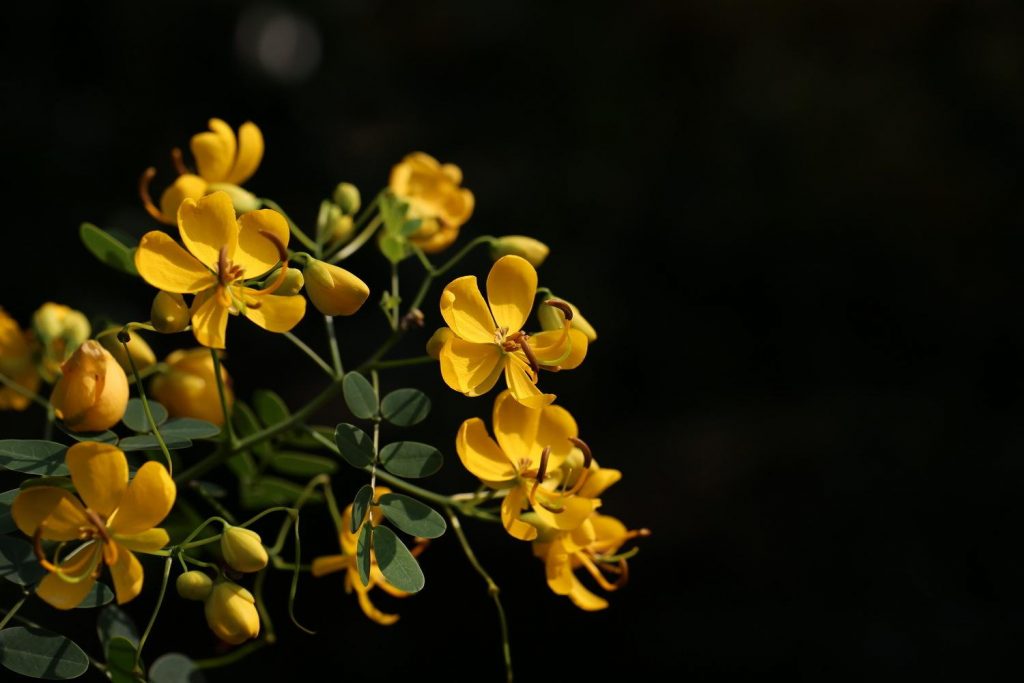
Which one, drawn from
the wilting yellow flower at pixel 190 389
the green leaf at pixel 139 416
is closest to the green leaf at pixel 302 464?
the wilting yellow flower at pixel 190 389

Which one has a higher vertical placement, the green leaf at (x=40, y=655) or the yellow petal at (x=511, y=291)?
the yellow petal at (x=511, y=291)

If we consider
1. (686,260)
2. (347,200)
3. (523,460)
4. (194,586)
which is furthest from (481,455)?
(686,260)

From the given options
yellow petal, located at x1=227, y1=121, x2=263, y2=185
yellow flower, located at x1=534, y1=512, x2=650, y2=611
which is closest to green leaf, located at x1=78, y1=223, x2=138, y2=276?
yellow petal, located at x1=227, y1=121, x2=263, y2=185

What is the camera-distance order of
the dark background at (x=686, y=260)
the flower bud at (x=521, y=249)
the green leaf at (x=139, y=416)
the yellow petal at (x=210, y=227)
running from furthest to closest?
the dark background at (x=686, y=260) → the flower bud at (x=521, y=249) → the green leaf at (x=139, y=416) → the yellow petal at (x=210, y=227)

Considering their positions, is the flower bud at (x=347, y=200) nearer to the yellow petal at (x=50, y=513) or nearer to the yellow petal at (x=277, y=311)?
the yellow petal at (x=277, y=311)

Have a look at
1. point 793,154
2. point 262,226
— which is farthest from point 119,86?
point 262,226
